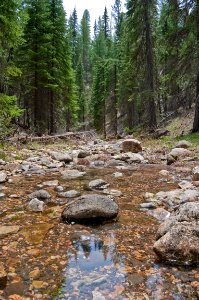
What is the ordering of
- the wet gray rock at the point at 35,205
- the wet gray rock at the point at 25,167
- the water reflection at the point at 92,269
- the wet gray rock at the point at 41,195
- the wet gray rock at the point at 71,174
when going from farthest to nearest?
the wet gray rock at the point at 25,167, the wet gray rock at the point at 71,174, the wet gray rock at the point at 41,195, the wet gray rock at the point at 35,205, the water reflection at the point at 92,269

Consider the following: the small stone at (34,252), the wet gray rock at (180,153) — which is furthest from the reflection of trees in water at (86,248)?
the wet gray rock at (180,153)

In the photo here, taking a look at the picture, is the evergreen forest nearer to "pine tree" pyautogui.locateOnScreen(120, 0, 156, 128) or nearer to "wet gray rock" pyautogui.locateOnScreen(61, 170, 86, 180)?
"pine tree" pyautogui.locateOnScreen(120, 0, 156, 128)

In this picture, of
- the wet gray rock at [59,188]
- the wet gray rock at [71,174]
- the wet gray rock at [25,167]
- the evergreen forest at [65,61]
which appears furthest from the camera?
the evergreen forest at [65,61]

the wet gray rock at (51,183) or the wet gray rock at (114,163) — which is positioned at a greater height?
the wet gray rock at (51,183)

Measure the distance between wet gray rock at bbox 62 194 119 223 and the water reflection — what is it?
1.84 ft

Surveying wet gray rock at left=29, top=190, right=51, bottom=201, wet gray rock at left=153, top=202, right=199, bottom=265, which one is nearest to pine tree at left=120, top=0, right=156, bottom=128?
wet gray rock at left=29, top=190, right=51, bottom=201

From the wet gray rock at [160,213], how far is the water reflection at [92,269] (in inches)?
48.2

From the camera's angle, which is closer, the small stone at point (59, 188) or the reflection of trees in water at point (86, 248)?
the reflection of trees in water at point (86, 248)

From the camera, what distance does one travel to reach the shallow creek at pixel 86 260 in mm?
3387

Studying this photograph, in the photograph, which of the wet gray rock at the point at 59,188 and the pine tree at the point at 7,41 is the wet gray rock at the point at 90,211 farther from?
the pine tree at the point at 7,41

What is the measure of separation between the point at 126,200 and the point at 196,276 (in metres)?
3.34

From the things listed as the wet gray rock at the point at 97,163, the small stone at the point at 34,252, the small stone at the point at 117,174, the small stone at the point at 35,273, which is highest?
the small stone at the point at 35,273

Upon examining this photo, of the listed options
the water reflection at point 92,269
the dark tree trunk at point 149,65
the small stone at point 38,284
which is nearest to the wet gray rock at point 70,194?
the water reflection at point 92,269

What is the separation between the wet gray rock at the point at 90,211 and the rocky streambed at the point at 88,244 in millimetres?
37
